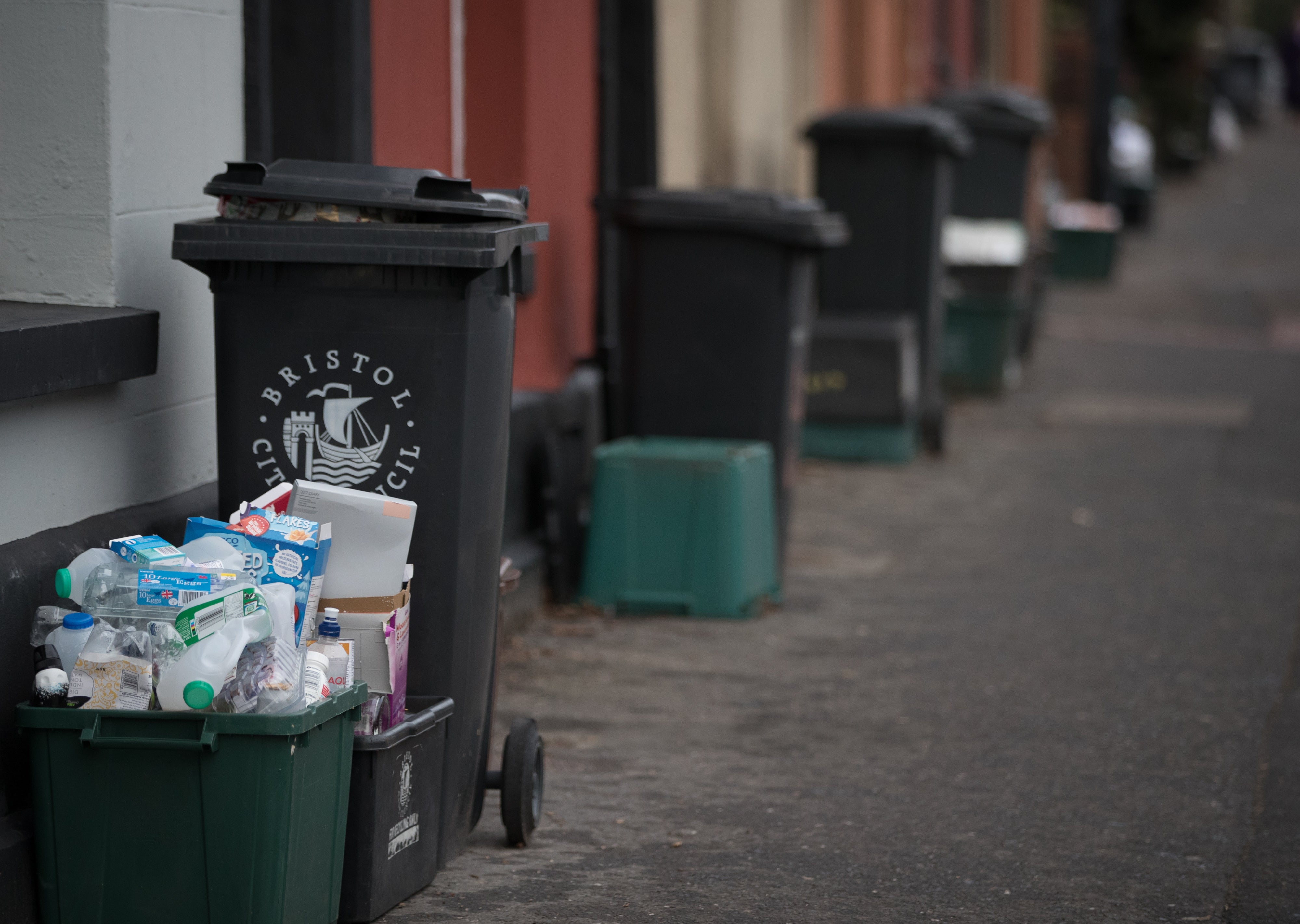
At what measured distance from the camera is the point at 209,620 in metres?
3.22

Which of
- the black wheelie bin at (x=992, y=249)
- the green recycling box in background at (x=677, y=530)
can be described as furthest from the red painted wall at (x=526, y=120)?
the black wheelie bin at (x=992, y=249)

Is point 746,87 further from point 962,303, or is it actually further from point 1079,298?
point 1079,298

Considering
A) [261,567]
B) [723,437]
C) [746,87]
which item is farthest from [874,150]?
[261,567]

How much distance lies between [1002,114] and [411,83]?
784 centimetres

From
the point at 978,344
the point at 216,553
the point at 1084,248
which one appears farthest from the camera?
the point at 1084,248

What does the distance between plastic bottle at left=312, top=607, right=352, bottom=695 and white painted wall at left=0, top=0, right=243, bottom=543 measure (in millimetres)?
737

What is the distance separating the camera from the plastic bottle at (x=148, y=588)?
3252 mm

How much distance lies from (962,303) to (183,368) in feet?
27.0

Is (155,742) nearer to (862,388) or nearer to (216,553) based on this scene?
(216,553)

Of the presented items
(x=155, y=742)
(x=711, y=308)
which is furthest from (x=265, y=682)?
(x=711, y=308)

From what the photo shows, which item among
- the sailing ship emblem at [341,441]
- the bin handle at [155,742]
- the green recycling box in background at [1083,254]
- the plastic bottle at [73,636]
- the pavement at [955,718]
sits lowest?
the pavement at [955,718]

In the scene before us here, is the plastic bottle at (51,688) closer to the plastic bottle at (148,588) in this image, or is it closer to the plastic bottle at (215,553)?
the plastic bottle at (148,588)

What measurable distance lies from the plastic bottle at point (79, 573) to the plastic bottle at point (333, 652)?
417 mm

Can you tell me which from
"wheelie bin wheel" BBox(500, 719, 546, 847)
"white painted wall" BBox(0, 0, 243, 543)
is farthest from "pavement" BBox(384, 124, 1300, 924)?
"white painted wall" BBox(0, 0, 243, 543)
